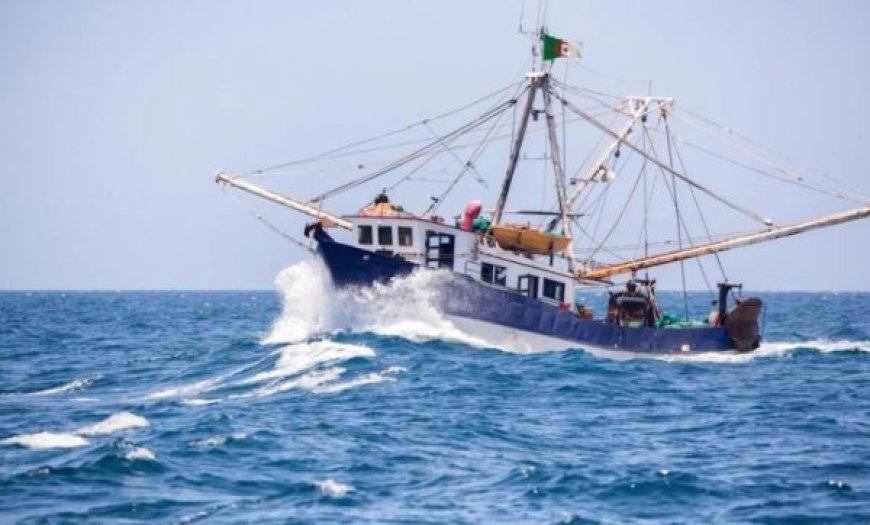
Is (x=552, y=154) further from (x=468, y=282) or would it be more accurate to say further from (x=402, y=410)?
Result: (x=402, y=410)

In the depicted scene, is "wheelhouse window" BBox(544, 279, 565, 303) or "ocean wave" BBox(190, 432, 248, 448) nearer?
"ocean wave" BBox(190, 432, 248, 448)

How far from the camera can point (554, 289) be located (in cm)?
5000

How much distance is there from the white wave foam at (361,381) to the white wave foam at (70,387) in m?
9.14

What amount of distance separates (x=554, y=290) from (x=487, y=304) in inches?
165

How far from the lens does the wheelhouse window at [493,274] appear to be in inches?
1891

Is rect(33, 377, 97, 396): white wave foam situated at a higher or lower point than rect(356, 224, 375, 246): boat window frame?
lower

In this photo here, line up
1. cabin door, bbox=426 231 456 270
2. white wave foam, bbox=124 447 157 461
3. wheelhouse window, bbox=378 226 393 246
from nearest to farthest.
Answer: white wave foam, bbox=124 447 157 461 → cabin door, bbox=426 231 456 270 → wheelhouse window, bbox=378 226 393 246

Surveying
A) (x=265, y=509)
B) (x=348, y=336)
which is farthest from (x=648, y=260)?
(x=265, y=509)

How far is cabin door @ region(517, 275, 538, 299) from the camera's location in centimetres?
4888

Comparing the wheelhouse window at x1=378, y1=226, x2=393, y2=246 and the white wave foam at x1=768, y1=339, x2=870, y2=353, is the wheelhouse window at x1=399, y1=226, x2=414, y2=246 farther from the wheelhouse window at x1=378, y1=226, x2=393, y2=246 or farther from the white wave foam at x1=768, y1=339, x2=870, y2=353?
the white wave foam at x1=768, y1=339, x2=870, y2=353

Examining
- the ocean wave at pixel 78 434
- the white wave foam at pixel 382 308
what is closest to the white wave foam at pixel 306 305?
the white wave foam at pixel 382 308

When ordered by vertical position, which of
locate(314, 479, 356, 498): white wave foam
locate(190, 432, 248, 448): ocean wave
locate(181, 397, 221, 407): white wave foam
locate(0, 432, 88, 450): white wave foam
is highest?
locate(181, 397, 221, 407): white wave foam

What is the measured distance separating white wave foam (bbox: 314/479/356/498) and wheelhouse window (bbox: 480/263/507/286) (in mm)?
26181

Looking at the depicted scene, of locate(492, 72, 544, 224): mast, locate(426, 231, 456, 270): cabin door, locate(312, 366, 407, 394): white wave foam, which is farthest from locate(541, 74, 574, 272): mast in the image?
locate(312, 366, 407, 394): white wave foam
